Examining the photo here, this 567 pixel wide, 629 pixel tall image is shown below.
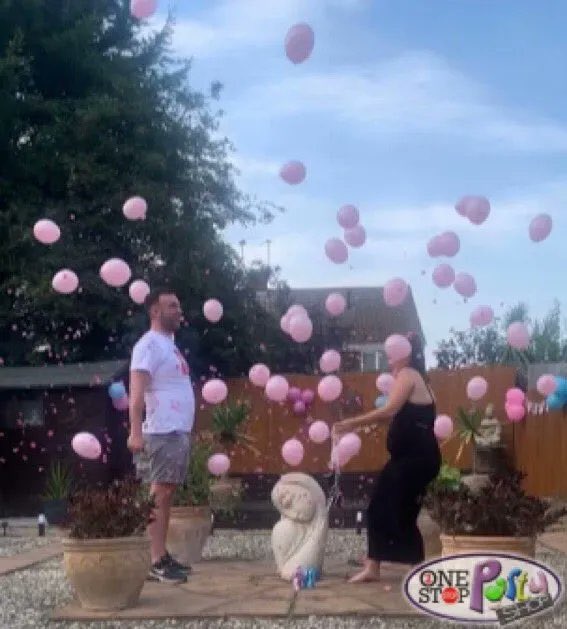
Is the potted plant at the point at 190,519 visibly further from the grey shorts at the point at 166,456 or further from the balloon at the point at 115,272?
the balloon at the point at 115,272

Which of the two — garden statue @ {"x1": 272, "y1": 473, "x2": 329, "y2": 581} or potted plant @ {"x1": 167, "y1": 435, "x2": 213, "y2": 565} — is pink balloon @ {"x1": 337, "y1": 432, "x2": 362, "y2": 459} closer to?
potted plant @ {"x1": 167, "y1": 435, "x2": 213, "y2": 565}

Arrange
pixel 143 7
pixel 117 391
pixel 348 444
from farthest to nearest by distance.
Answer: pixel 117 391 < pixel 348 444 < pixel 143 7

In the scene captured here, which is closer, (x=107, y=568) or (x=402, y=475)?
(x=107, y=568)

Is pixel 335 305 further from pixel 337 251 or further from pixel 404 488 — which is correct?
pixel 404 488

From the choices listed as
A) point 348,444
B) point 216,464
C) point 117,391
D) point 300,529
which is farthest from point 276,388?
point 300,529

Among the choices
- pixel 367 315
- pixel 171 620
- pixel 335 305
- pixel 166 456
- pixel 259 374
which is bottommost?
pixel 171 620

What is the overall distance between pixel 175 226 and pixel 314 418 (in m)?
4.85

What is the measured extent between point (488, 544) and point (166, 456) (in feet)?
5.95

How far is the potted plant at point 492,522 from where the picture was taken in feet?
15.1

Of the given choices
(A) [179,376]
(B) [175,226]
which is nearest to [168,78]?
(B) [175,226]

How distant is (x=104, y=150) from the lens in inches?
728

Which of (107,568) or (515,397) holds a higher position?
(515,397)

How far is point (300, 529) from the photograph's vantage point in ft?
18.9

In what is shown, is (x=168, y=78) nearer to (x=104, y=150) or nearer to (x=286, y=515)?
(x=104, y=150)
